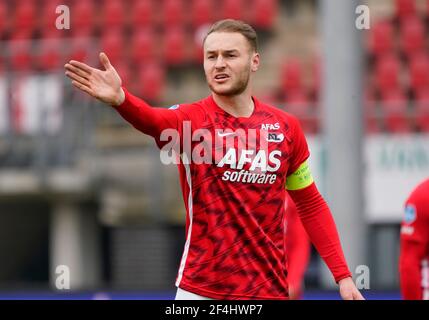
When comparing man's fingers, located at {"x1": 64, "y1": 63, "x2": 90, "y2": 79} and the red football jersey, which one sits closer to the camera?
man's fingers, located at {"x1": 64, "y1": 63, "x2": 90, "y2": 79}

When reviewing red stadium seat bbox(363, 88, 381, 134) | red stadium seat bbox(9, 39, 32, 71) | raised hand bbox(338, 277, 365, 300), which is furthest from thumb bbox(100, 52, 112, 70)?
red stadium seat bbox(9, 39, 32, 71)

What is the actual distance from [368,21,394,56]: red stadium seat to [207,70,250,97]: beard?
304 inches

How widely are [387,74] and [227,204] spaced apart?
25.0 feet

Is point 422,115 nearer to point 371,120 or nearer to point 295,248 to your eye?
point 371,120

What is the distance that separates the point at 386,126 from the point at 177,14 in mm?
3138

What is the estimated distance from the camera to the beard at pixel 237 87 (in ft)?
11.9

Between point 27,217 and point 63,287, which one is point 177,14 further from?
point 63,287

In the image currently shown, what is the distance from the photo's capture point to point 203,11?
458 inches

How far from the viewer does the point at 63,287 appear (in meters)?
7.59

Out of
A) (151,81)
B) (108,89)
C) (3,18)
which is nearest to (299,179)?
(108,89)

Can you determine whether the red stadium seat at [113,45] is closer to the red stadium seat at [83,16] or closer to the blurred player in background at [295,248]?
the red stadium seat at [83,16]

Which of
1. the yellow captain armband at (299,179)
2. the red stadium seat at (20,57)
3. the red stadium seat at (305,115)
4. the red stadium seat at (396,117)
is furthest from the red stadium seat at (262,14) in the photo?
the yellow captain armband at (299,179)

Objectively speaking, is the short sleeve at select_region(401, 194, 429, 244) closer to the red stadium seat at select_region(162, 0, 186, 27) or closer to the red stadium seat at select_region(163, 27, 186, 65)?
the red stadium seat at select_region(163, 27, 186, 65)

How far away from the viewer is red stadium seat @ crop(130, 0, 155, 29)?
38.7 feet
